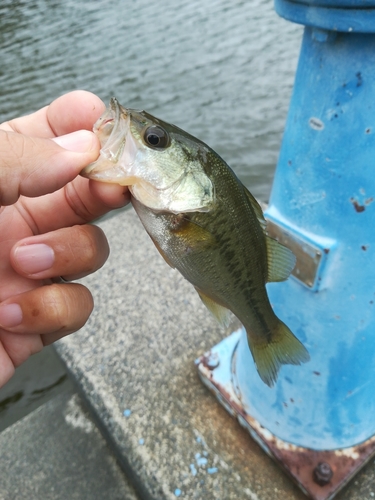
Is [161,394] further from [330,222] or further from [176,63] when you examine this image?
[176,63]

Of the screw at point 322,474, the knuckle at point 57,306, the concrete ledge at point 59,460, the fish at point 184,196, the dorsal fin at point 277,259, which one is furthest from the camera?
the concrete ledge at point 59,460

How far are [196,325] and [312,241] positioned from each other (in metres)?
1.46

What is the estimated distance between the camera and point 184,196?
1.33 metres

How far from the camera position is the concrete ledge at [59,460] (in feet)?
7.66

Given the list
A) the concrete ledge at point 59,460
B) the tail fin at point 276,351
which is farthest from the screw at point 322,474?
the concrete ledge at point 59,460

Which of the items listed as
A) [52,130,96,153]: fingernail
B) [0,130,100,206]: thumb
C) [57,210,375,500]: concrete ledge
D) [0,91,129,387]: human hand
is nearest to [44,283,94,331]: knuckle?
[0,91,129,387]: human hand

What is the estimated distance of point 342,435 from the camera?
2021 mm

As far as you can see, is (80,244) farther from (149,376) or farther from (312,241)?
(149,376)

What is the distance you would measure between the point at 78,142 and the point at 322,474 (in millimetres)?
1751

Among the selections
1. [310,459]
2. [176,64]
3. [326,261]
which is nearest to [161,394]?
[310,459]

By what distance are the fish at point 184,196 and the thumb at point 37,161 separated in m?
0.05

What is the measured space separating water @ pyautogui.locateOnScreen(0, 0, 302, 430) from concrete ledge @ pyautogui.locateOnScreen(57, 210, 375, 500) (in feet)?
9.50

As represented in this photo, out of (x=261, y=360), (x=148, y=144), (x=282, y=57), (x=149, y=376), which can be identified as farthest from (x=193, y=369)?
(x=282, y=57)

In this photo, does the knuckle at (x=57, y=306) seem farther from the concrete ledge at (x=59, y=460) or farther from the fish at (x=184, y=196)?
the concrete ledge at (x=59, y=460)
